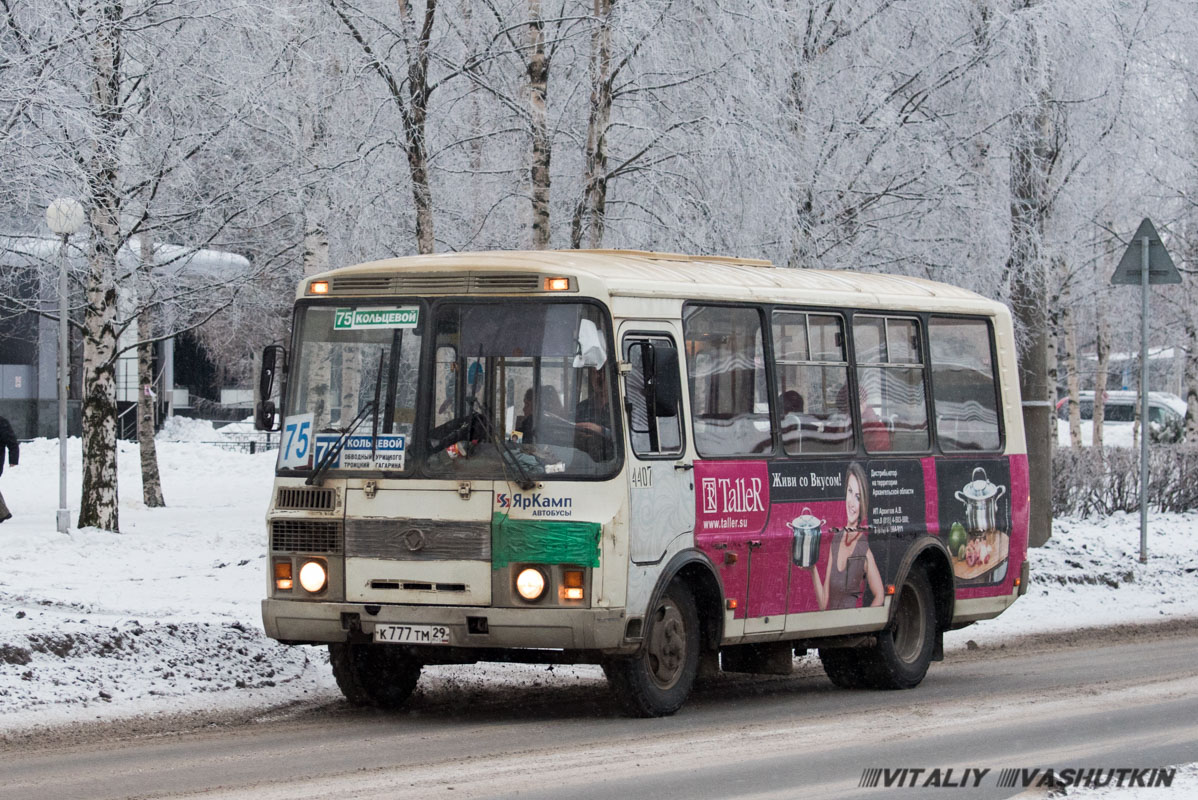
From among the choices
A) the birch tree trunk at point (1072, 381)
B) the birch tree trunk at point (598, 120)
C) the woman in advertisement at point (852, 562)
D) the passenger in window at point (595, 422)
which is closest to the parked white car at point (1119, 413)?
the birch tree trunk at point (1072, 381)

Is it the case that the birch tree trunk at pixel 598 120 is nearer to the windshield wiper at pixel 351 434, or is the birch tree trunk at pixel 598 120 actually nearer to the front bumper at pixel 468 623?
the windshield wiper at pixel 351 434

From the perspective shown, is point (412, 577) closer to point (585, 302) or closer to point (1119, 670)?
point (585, 302)

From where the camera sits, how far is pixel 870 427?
1247cm

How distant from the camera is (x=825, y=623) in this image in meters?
11.9

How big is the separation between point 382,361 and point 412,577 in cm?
126

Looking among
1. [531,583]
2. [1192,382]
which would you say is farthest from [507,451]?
[1192,382]

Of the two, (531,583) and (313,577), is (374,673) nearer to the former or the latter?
(313,577)

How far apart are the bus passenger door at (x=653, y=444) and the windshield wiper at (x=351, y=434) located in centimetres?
141

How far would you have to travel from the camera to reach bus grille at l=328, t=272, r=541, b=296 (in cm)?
1027

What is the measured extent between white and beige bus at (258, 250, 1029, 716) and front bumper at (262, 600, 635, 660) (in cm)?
1

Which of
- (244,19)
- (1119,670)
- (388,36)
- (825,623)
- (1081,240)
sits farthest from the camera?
(1081,240)

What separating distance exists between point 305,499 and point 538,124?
795 cm

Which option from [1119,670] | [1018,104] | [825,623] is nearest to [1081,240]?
[1018,104]

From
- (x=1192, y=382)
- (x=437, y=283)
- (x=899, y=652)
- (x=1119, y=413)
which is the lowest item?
(x=899, y=652)
